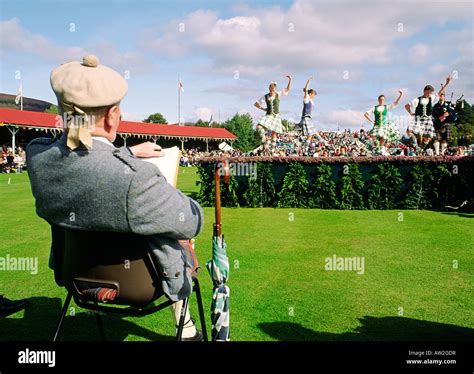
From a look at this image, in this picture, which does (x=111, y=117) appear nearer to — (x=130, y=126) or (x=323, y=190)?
(x=323, y=190)

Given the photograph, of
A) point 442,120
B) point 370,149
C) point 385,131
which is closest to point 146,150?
point 442,120

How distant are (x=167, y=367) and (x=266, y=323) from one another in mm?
1267

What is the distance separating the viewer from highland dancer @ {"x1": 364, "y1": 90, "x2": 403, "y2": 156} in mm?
13000

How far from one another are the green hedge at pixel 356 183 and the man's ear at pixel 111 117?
9216 mm

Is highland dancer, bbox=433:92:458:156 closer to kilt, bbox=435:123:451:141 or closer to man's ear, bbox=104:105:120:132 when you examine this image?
kilt, bbox=435:123:451:141

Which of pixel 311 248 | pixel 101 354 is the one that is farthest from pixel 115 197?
pixel 311 248

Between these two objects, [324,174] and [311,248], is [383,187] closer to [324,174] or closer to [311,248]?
[324,174]

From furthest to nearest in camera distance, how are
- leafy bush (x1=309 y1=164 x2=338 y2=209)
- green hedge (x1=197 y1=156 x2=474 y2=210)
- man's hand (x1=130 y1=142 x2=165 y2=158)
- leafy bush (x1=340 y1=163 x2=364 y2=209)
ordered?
leafy bush (x1=309 y1=164 x2=338 y2=209)
leafy bush (x1=340 y1=163 x2=364 y2=209)
green hedge (x1=197 y1=156 x2=474 y2=210)
man's hand (x1=130 y1=142 x2=165 y2=158)

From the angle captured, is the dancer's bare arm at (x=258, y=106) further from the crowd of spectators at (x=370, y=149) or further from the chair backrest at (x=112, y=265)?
Result: the chair backrest at (x=112, y=265)

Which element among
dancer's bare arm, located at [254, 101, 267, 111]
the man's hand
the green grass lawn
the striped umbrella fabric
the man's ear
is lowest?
the green grass lawn

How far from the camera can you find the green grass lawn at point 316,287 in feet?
12.3

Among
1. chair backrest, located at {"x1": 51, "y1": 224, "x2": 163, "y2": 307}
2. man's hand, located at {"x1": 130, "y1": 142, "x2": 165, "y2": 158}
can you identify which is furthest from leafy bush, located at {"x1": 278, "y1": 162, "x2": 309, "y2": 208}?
chair backrest, located at {"x1": 51, "y1": 224, "x2": 163, "y2": 307}

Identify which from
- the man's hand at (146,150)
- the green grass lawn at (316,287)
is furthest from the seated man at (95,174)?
the green grass lawn at (316,287)

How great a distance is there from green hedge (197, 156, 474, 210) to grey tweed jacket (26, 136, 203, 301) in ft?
30.3
